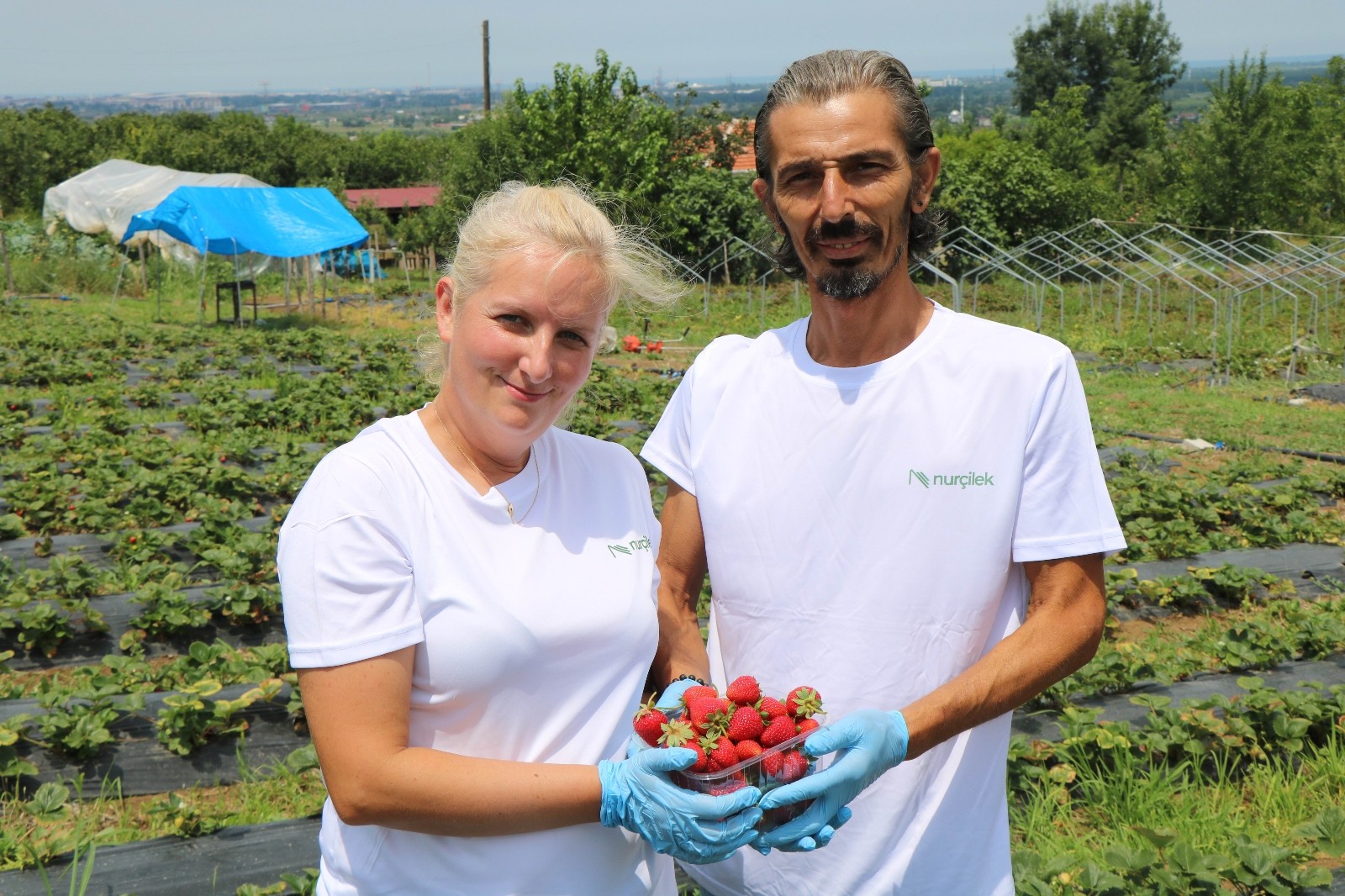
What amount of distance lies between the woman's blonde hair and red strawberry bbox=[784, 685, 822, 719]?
2.06 ft

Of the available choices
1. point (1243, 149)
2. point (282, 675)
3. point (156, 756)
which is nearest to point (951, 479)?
point (156, 756)

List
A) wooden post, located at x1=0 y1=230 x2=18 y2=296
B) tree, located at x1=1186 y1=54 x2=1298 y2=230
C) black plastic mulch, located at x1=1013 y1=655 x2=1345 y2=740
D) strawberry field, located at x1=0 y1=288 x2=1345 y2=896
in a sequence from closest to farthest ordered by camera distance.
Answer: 1. strawberry field, located at x1=0 y1=288 x2=1345 y2=896
2. black plastic mulch, located at x1=1013 y1=655 x2=1345 y2=740
3. wooden post, located at x1=0 y1=230 x2=18 y2=296
4. tree, located at x1=1186 y1=54 x2=1298 y2=230

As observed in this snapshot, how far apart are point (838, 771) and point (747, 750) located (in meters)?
0.12

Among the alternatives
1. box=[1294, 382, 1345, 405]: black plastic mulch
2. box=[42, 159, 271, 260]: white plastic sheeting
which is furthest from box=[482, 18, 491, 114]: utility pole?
box=[1294, 382, 1345, 405]: black plastic mulch

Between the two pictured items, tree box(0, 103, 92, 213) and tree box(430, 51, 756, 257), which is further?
tree box(0, 103, 92, 213)

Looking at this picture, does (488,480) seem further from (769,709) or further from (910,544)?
(910,544)

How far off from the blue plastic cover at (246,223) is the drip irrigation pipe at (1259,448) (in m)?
11.7

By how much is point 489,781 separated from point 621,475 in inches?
21.9

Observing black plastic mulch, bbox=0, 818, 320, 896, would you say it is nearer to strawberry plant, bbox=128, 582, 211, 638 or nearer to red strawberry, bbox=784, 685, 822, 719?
strawberry plant, bbox=128, 582, 211, 638

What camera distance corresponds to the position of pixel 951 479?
5.43 feet

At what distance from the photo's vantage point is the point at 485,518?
4.96 ft

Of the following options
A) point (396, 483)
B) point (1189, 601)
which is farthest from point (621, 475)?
point (1189, 601)

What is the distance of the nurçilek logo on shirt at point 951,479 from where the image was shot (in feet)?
5.40

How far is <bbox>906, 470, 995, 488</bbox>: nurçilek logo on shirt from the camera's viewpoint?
5.40 feet
